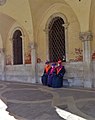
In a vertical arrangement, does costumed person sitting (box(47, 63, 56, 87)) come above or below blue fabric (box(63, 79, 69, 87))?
above

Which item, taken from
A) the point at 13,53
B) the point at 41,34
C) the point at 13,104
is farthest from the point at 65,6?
the point at 13,104

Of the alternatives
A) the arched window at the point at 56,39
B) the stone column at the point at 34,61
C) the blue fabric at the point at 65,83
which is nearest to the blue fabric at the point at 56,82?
the blue fabric at the point at 65,83

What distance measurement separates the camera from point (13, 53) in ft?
48.6

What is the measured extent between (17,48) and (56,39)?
411cm

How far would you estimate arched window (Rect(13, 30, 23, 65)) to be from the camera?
14.6m

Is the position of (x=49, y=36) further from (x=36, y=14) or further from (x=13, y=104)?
(x=13, y=104)

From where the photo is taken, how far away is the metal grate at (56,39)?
11.3 m

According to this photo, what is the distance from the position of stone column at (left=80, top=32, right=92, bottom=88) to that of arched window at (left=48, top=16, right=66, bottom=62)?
5.59 ft

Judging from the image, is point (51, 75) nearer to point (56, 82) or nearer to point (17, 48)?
point (56, 82)

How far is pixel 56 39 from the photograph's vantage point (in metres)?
11.7

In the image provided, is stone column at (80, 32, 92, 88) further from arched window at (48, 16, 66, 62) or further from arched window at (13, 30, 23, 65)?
arched window at (13, 30, 23, 65)

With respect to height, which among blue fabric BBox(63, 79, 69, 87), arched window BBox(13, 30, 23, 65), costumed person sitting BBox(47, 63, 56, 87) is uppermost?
arched window BBox(13, 30, 23, 65)

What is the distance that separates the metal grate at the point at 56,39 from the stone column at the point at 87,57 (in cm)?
176

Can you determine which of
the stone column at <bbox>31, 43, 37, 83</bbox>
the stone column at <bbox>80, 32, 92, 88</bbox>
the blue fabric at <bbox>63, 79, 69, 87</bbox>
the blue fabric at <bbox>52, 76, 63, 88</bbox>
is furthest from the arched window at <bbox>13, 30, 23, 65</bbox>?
the stone column at <bbox>80, 32, 92, 88</bbox>
